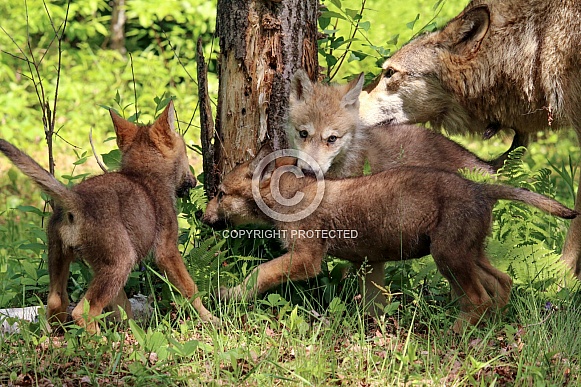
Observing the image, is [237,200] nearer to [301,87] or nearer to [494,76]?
[301,87]

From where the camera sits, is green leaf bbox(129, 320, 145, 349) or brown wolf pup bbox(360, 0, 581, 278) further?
brown wolf pup bbox(360, 0, 581, 278)

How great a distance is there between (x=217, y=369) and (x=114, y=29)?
9.69 meters

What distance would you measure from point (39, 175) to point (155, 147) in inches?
42.8

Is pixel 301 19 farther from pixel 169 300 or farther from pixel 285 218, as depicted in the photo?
pixel 169 300

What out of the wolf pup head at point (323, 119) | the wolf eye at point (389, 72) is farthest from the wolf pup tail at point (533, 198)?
the wolf eye at point (389, 72)

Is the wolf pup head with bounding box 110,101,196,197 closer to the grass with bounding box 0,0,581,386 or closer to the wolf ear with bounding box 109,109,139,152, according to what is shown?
the wolf ear with bounding box 109,109,139,152

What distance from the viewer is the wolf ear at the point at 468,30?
5949mm

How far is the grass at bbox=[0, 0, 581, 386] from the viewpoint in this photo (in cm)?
384

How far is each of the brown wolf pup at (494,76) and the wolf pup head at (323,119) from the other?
0.49 meters

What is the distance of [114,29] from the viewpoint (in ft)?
41.2

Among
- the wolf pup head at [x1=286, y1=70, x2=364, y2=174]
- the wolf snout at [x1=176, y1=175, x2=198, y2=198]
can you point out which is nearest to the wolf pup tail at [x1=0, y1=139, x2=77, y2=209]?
the wolf snout at [x1=176, y1=175, x2=198, y2=198]

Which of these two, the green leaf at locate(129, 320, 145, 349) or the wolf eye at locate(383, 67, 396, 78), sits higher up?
the wolf eye at locate(383, 67, 396, 78)

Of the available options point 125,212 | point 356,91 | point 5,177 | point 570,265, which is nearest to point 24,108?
point 5,177

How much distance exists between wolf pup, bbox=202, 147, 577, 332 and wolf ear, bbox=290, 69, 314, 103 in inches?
21.2
